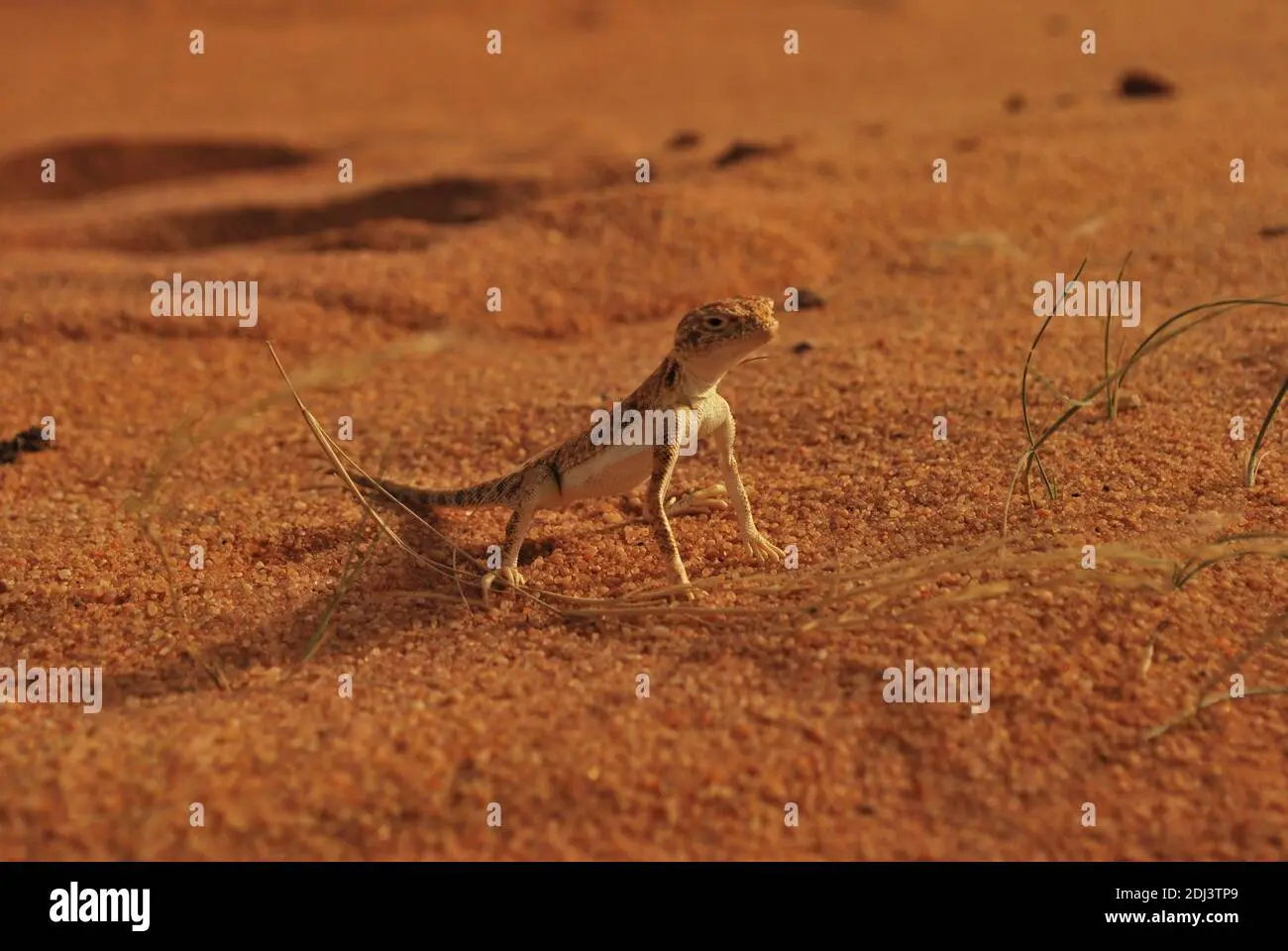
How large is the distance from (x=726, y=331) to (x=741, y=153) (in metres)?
6.22

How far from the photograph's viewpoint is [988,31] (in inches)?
704

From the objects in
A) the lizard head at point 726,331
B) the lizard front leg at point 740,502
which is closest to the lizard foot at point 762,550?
the lizard front leg at point 740,502

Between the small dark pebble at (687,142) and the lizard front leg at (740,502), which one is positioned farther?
the small dark pebble at (687,142)

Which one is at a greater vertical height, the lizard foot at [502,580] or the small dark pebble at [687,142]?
the small dark pebble at [687,142]

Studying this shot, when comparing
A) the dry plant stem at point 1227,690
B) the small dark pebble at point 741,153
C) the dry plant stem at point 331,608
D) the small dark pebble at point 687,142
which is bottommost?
the dry plant stem at point 1227,690

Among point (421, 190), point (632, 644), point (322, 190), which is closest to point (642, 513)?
point (632, 644)

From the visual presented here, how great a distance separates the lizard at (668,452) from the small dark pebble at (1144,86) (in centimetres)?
825

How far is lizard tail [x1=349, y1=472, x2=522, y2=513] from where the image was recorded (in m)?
4.32

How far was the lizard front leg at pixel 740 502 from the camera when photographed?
419cm

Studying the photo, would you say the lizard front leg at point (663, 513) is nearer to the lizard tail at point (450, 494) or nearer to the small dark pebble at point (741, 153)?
the lizard tail at point (450, 494)

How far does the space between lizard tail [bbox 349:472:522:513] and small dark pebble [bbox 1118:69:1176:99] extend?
8.62 metres

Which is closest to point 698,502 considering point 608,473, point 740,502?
point 740,502

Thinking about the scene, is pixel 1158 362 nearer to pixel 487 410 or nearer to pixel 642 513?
pixel 642 513

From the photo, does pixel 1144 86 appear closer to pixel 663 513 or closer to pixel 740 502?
pixel 740 502
